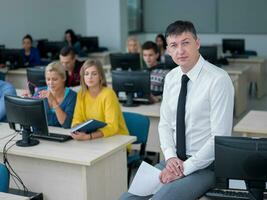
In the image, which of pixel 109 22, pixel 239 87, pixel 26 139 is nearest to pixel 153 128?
pixel 26 139

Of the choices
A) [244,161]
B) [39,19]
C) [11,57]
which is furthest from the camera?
[39,19]

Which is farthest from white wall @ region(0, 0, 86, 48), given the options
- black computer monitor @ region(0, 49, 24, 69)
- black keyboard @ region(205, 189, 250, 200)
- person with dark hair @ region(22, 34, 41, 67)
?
black keyboard @ region(205, 189, 250, 200)

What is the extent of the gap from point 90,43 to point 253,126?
273 inches

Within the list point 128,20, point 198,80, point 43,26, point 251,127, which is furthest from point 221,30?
point 198,80

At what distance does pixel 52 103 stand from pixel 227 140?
1.85 metres

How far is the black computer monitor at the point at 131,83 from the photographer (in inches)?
174

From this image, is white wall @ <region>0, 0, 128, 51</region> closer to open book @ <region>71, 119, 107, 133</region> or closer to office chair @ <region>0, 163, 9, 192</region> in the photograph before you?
open book @ <region>71, 119, 107, 133</region>

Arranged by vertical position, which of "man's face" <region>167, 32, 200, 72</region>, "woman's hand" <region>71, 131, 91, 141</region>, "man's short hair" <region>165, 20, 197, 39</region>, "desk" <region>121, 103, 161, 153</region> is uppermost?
"man's short hair" <region>165, 20, 197, 39</region>

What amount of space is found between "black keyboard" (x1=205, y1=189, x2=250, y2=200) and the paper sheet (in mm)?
278

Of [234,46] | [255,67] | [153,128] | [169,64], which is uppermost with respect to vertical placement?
[234,46]

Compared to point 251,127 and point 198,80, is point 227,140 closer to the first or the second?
point 198,80

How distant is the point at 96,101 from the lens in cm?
354

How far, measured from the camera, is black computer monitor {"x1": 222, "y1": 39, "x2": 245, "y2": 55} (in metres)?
9.06

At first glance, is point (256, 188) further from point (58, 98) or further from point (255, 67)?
point (255, 67)
